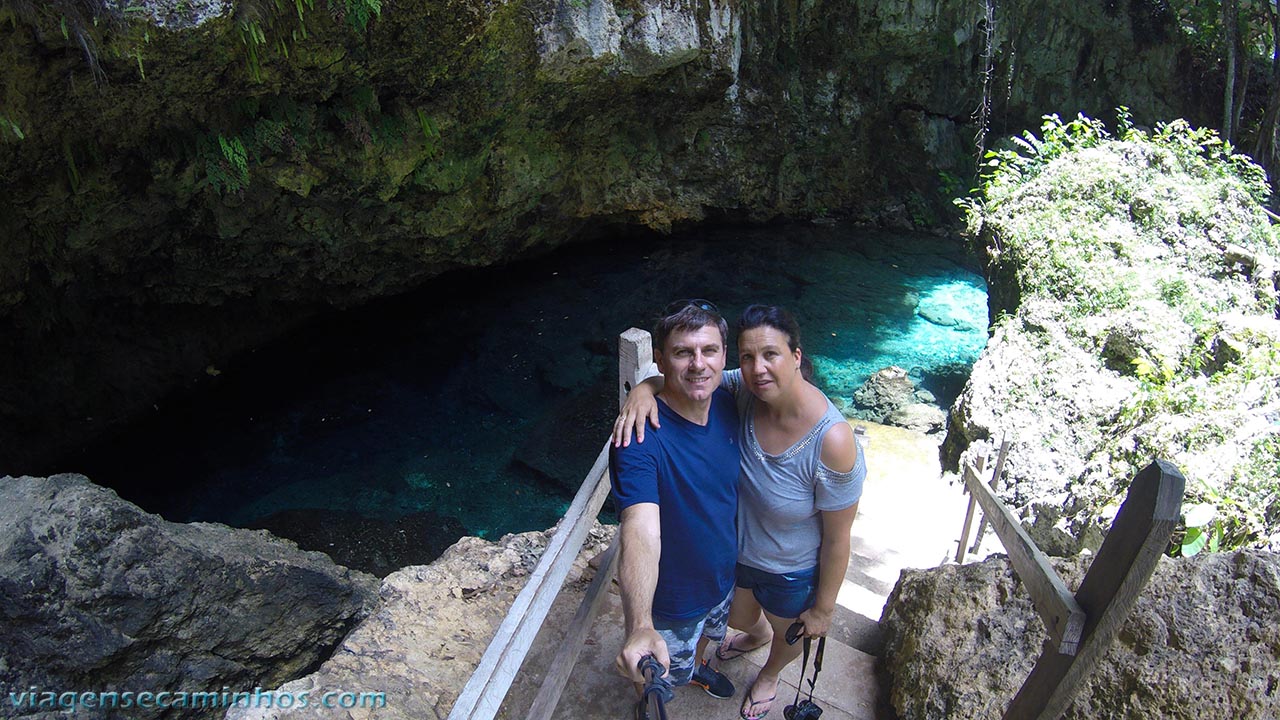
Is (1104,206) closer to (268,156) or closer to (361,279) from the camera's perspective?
(268,156)

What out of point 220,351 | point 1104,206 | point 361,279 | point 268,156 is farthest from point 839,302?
point 220,351

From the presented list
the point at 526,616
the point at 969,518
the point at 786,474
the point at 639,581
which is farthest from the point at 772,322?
the point at 969,518

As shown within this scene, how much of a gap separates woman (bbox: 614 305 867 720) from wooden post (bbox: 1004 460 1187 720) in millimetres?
670

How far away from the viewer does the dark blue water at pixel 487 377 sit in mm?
8602

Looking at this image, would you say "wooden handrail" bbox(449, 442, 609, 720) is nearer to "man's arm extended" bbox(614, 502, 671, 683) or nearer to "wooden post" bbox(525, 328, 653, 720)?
"wooden post" bbox(525, 328, 653, 720)

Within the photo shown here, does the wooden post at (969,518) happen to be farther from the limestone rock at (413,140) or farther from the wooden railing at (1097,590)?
the limestone rock at (413,140)

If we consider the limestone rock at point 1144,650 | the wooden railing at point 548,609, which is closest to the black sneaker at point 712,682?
the wooden railing at point 548,609

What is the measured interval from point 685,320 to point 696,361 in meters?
0.14

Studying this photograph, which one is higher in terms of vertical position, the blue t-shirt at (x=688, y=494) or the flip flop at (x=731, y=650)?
the blue t-shirt at (x=688, y=494)

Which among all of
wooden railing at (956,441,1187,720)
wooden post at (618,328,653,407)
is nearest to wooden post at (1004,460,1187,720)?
wooden railing at (956,441,1187,720)

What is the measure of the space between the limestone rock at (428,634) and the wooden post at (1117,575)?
213cm

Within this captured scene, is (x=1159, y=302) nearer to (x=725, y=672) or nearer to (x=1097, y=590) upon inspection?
(x=725, y=672)

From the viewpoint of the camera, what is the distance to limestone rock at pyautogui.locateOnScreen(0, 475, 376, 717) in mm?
3682

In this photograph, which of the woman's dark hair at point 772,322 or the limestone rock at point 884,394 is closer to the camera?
the woman's dark hair at point 772,322
